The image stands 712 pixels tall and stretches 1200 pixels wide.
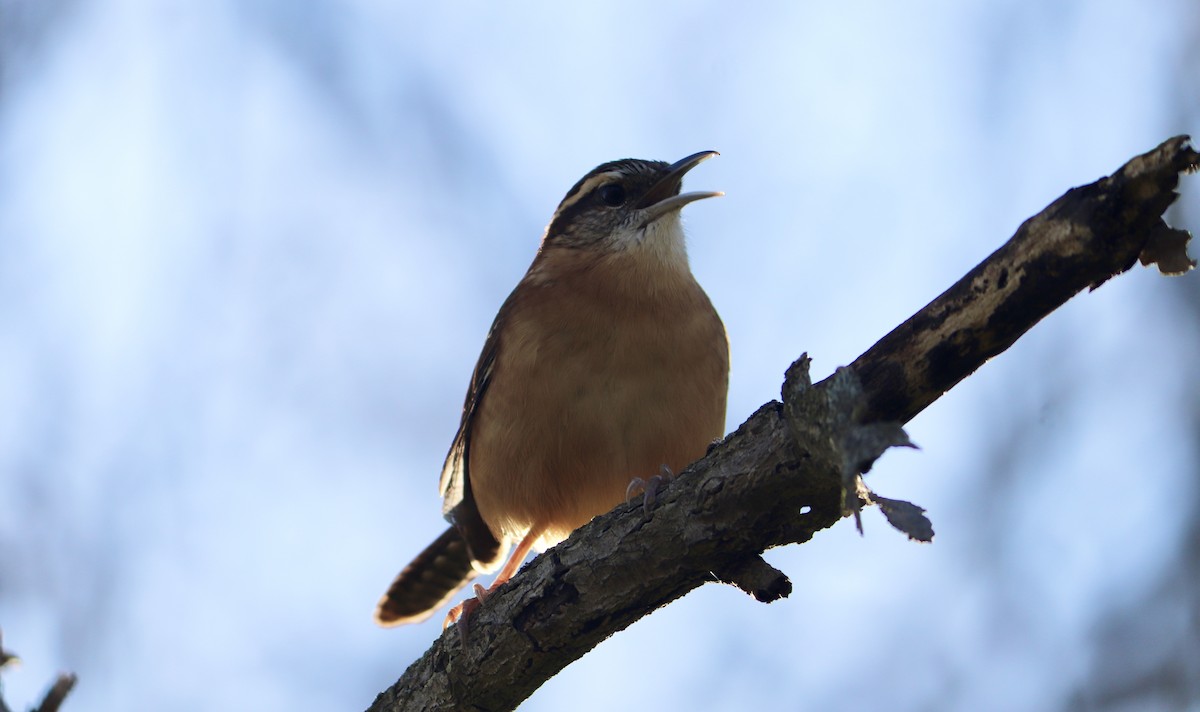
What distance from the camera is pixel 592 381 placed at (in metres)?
5.35

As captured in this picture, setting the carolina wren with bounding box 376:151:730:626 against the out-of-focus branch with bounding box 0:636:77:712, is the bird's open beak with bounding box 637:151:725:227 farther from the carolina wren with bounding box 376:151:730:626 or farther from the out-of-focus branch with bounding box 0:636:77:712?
the out-of-focus branch with bounding box 0:636:77:712

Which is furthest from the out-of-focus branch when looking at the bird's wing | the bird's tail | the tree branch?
the bird's tail

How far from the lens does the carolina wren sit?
534cm

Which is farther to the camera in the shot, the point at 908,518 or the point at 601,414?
the point at 601,414

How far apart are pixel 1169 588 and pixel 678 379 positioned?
437 cm

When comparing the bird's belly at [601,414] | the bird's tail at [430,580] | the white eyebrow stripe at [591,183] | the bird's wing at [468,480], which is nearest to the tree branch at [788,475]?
the bird's belly at [601,414]

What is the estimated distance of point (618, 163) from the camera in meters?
6.82

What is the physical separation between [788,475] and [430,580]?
4.69 meters

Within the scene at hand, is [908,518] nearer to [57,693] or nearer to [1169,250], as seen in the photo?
[1169,250]

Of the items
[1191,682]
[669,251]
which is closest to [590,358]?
[669,251]

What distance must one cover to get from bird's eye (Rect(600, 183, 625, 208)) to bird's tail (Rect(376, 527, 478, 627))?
2.64 meters

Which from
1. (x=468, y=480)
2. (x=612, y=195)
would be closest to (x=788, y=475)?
(x=468, y=480)

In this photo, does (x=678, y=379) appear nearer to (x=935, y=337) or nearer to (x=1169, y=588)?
(x=935, y=337)

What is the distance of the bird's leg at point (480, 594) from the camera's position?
4617 mm
